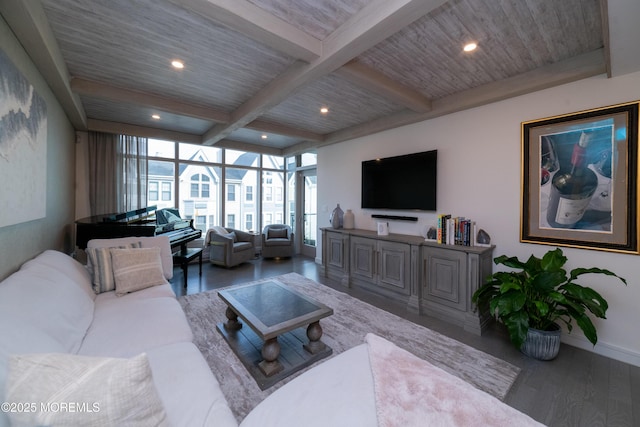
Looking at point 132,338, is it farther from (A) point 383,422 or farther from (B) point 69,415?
(A) point 383,422

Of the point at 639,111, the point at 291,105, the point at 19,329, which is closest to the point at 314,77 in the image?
the point at 291,105

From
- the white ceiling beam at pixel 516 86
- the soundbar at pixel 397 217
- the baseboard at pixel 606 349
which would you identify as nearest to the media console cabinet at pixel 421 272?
the soundbar at pixel 397 217

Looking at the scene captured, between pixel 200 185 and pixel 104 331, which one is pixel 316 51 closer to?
pixel 104 331

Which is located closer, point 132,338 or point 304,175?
point 132,338

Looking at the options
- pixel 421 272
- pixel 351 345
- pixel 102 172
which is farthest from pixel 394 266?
pixel 102 172

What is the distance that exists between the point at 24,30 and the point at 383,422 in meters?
3.07

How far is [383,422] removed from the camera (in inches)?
37.4

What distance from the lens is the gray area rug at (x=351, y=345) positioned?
179cm

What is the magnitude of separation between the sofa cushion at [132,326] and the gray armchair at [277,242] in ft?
11.4

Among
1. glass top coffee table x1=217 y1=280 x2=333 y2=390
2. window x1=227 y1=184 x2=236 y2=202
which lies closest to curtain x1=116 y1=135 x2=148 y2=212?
window x1=227 y1=184 x2=236 y2=202

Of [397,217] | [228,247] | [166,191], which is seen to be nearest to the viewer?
[397,217]

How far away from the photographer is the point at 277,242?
560 cm

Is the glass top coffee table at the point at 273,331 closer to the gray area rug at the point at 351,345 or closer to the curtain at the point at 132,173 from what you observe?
the gray area rug at the point at 351,345

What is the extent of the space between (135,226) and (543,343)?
431 cm
